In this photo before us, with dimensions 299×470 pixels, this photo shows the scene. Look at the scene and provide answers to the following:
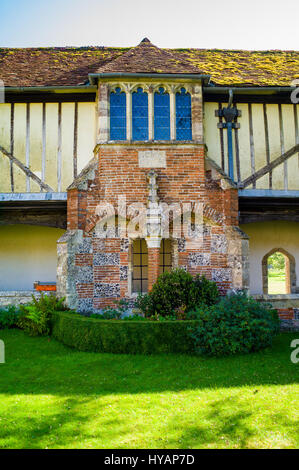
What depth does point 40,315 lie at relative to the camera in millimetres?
8109

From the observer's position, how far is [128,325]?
6727 millimetres

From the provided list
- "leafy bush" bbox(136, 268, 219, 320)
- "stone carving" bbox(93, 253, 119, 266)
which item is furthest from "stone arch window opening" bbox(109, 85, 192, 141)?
"leafy bush" bbox(136, 268, 219, 320)

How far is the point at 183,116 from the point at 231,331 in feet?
18.9

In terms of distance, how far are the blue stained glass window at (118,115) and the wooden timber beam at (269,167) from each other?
12.3ft

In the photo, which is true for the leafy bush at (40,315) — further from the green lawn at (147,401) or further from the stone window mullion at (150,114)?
the stone window mullion at (150,114)

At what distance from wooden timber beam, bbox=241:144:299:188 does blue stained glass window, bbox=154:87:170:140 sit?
2.74m

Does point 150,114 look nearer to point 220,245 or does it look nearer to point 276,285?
point 220,245

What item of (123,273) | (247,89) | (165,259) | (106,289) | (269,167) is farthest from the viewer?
(165,259)

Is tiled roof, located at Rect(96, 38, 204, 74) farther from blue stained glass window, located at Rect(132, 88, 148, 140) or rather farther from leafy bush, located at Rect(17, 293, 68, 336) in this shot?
leafy bush, located at Rect(17, 293, 68, 336)

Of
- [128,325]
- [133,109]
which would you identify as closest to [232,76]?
[133,109]

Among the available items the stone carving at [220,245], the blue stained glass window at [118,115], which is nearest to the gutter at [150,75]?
the blue stained glass window at [118,115]

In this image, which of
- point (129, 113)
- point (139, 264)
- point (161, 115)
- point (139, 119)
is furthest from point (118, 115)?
point (139, 264)

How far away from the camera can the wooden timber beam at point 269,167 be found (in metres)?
10.0

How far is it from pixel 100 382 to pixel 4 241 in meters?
8.85
